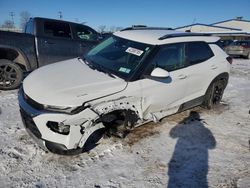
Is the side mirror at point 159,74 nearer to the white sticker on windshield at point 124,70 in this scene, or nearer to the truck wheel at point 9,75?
the white sticker on windshield at point 124,70

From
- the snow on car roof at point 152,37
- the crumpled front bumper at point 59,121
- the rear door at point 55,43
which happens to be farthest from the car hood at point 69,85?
the rear door at point 55,43

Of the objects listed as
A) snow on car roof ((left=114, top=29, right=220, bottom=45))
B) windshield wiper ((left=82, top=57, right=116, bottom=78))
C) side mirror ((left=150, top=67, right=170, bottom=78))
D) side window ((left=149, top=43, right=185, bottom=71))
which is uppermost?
snow on car roof ((left=114, top=29, right=220, bottom=45))

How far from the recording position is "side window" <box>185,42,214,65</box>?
4.61 meters

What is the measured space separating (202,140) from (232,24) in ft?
182

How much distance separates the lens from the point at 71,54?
687 cm

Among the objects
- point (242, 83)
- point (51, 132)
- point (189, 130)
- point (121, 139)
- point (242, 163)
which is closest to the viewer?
point (51, 132)

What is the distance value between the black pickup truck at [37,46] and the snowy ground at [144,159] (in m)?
1.47

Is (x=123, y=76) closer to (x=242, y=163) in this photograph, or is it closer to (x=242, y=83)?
(x=242, y=163)

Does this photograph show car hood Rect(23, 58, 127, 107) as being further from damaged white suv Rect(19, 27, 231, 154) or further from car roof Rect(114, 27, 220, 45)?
car roof Rect(114, 27, 220, 45)

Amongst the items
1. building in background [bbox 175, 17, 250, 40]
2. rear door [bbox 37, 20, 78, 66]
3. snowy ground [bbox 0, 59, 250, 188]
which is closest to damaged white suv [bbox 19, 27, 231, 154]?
snowy ground [bbox 0, 59, 250, 188]

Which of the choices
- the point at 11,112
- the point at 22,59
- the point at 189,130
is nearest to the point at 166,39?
the point at 189,130

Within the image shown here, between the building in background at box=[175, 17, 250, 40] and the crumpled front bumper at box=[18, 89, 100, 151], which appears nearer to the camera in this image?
the crumpled front bumper at box=[18, 89, 100, 151]

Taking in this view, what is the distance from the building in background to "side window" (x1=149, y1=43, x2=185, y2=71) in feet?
143

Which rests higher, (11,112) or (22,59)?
(22,59)
